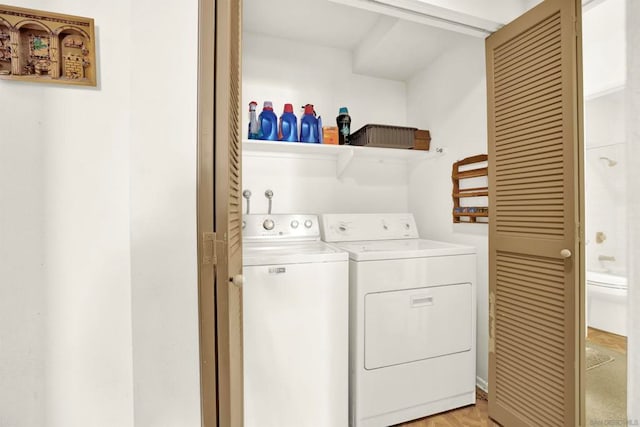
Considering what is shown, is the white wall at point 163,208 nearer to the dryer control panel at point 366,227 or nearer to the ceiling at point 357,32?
the dryer control panel at point 366,227

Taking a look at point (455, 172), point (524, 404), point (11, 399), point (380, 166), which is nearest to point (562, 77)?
point (455, 172)

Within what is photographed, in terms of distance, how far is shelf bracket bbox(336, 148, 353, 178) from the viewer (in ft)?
6.87

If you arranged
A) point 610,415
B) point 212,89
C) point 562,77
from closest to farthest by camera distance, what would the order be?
1. point 212,89
2. point 562,77
3. point 610,415

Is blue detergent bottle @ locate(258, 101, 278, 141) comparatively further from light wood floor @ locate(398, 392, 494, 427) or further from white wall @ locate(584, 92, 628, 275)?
white wall @ locate(584, 92, 628, 275)

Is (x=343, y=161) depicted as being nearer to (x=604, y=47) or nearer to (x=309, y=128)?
(x=309, y=128)

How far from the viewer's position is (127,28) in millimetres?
726

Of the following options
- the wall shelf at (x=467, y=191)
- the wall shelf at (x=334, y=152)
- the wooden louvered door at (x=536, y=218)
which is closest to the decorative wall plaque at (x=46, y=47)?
the wall shelf at (x=334, y=152)

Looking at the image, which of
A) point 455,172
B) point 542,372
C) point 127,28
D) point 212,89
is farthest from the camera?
point 455,172

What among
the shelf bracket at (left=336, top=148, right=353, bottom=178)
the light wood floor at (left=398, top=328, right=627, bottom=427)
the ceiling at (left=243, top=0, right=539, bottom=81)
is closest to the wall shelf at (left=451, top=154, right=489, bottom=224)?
the shelf bracket at (left=336, top=148, right=353, bottom=178)

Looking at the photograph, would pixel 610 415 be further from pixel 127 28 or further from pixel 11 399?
pixel 127 28

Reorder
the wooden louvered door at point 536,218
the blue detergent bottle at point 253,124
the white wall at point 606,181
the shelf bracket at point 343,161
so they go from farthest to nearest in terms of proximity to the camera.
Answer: the white wall at point 606,181 < the shelf bracket at point 343,161 < the blue detergent bottle at point 253,124 < the wooden louvered door at point 536,218

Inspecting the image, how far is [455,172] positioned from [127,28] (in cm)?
203

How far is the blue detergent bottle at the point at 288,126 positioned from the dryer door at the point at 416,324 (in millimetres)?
1237

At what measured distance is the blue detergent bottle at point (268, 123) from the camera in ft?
6.40
